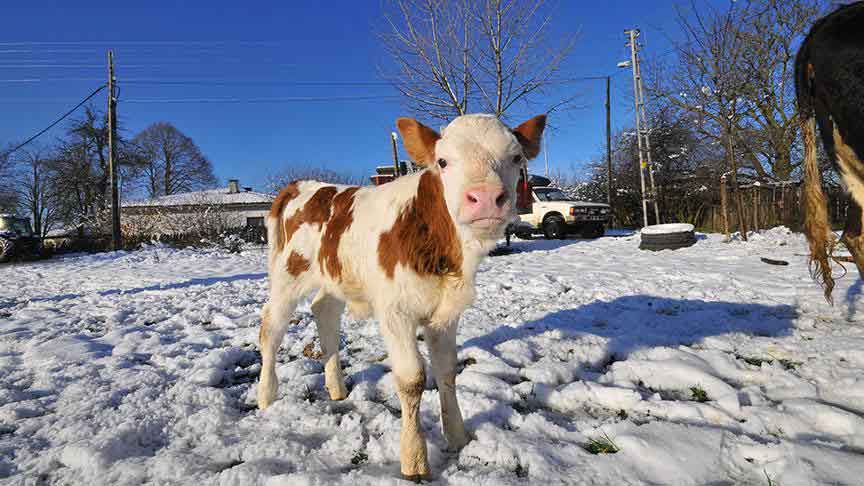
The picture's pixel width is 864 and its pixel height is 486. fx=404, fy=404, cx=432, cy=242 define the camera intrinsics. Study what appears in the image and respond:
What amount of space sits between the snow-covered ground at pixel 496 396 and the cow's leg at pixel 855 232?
2.49 ft

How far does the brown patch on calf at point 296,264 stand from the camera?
2.79 metres

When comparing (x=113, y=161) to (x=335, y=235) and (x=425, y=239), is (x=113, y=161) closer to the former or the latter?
(x=335, y=235)

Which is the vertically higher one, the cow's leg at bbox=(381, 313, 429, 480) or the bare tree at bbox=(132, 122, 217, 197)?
the bare tree at bbox=(132, 122, 217, 197)

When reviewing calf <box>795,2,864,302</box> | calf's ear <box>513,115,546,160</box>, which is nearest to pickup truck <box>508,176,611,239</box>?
calf <box>795,2,864,302</box>

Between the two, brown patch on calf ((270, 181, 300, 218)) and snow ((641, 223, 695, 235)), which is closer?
brown patch on calf ((270, 181, 300, 218))

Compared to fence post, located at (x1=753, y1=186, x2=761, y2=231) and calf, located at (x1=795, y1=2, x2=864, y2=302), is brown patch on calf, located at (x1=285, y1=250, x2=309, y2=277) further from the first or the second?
fence post, located at (x1=753, y1=186, x2=761, y2=231)

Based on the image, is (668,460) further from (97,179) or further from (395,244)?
(97,179)

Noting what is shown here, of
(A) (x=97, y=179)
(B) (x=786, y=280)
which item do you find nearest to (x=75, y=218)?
(A) (x=97, y=179)

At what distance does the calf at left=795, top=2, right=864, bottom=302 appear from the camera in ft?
7.36

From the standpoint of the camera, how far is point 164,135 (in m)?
34.9

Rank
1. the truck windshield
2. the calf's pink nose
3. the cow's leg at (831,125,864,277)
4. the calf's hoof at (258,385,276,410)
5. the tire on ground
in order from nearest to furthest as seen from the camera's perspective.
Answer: the calf's pink nose, the cow's leg at (831,125,864,277), the calf's hoof at (258,385,276,410), the tire on ground, the truck windshield

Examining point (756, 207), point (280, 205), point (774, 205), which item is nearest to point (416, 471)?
point (280, 205)

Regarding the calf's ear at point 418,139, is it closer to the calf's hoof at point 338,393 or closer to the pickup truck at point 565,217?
the calf's hoof at point 338,393

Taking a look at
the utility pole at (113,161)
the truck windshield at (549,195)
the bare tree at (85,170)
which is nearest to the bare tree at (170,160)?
the bare tree at (85,170)
